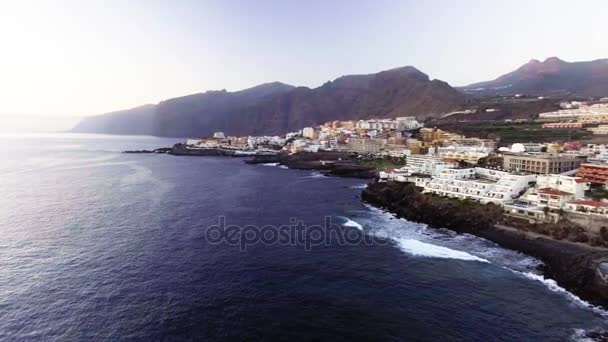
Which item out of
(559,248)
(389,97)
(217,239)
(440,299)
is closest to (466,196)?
(559,248)

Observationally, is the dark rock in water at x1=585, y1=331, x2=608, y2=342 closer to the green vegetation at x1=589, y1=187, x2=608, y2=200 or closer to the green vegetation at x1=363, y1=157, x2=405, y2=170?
the green vegetation at x1=589, y1=187, x2=608, y2=200

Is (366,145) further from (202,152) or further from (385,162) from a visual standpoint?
(202,152)

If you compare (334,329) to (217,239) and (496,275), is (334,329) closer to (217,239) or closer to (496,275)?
(496,275)

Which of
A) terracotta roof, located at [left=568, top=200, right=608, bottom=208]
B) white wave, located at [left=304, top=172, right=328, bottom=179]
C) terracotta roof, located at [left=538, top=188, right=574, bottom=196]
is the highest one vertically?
terracotta roof, located at [left=538, top=188, right=574, bottom=196]

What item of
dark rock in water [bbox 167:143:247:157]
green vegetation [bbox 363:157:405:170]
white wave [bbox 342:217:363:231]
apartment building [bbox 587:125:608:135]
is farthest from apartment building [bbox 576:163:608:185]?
dark rock in water [bbox 167:143:247:157]

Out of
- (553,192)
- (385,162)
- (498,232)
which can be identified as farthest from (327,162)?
(498,232)
